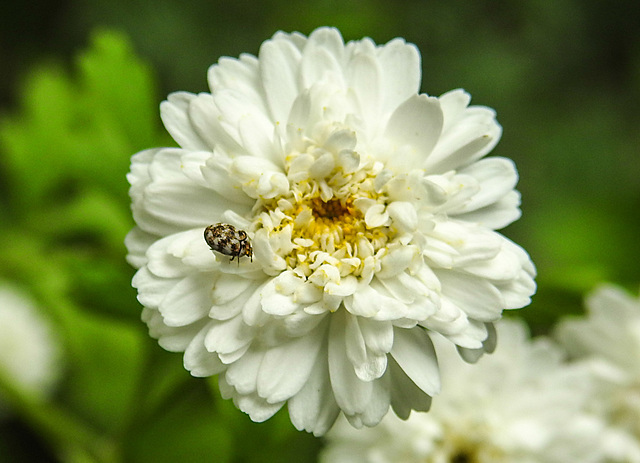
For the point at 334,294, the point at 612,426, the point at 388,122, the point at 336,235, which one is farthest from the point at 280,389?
the point at 612,426

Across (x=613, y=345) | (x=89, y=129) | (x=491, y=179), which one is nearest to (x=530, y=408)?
(x=613, y=345)

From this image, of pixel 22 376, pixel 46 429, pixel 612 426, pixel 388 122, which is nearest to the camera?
pixel 388 122

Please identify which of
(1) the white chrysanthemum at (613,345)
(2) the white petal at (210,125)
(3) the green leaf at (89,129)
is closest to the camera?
(2) the white petal at (210,125)

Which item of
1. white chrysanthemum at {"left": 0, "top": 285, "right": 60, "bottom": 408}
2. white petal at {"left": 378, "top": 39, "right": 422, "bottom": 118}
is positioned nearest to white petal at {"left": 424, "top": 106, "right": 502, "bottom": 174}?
white petal at {"left": 378, "top": 39, "right": 422, "bottom": 118}

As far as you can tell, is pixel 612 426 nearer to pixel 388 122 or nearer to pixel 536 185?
pixel 388 122

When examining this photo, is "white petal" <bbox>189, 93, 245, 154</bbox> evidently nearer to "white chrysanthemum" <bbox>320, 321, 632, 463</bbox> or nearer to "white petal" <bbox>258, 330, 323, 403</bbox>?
"white petal" <bbox>258, 330, 323, 403</bbox>

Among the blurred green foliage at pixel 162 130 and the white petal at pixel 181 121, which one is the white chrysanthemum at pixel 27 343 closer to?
the blurred green foliage at pixel 162 130

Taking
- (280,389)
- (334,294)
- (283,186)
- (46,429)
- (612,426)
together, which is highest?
(283,186)

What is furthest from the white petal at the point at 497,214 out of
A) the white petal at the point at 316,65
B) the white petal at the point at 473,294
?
the white petal at the point at 316,65
